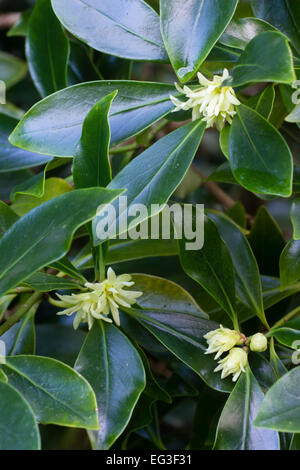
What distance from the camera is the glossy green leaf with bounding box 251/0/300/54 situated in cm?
80

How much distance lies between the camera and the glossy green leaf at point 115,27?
787 mm

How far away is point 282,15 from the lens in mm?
804

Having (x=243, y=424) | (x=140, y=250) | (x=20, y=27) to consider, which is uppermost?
(x=20, y=27)

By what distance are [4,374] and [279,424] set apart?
1.01 feet

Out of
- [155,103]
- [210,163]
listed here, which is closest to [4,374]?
[155,103]

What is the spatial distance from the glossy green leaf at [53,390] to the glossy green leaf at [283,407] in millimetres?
181

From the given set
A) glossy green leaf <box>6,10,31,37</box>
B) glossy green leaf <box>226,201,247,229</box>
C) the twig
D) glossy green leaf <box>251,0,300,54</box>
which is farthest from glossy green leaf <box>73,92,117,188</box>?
the twig

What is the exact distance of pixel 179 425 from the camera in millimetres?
1369

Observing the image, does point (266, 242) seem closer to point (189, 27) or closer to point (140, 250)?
point (140, 250)

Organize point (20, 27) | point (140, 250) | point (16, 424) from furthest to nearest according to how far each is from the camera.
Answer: point (20, 27) → point (140, 250) → point (16, 424)

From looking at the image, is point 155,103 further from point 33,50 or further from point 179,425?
point 179,425

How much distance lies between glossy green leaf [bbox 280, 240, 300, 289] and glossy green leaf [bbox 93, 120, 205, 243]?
0.66ft

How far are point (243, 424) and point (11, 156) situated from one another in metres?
0.56

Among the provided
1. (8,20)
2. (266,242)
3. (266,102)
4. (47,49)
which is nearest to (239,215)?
(266,242)
